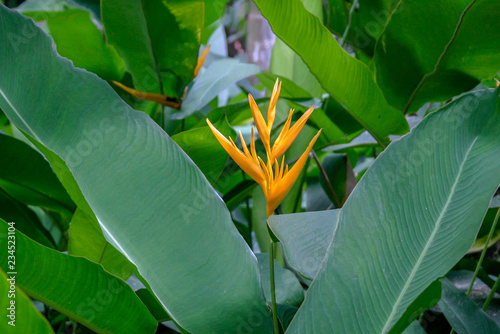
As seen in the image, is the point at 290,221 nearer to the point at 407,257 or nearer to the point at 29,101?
the point at 407,257

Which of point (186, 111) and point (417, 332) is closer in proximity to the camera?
point (417, 332)

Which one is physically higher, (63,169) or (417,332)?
(63,169)

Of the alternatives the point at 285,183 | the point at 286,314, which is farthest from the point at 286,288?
the point at 285,183

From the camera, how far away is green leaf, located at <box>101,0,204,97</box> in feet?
2.06

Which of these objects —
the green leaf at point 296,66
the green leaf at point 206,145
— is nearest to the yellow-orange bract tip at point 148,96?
the green leaf at point 206,145

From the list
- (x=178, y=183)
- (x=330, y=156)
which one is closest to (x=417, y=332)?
(x=178, y=183)

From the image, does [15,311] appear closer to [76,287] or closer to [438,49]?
[76,287]

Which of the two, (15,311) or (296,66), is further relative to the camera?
(296,66)

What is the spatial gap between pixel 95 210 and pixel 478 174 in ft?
1.08

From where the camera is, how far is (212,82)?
2.41ft

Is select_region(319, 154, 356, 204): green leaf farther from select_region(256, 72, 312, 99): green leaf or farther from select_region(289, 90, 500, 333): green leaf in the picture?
select_region(289, 90, 500, 333): green leaf

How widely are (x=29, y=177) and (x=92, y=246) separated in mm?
186

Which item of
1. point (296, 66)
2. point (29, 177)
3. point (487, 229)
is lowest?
point (487, 229)

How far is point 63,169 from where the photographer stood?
0.39m
